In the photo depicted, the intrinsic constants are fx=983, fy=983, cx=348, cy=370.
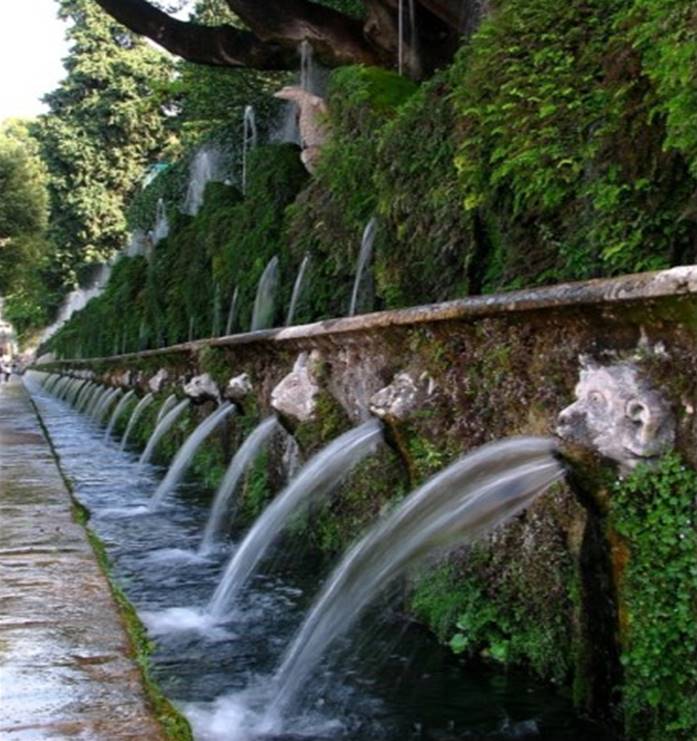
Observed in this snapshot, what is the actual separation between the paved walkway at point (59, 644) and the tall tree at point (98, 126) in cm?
3953

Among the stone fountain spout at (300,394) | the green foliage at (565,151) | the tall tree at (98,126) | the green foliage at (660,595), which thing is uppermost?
the tall tree at (98,126)

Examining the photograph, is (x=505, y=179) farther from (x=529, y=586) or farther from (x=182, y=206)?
(x=182, y=206)

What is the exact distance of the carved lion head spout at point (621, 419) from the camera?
2.49 metres

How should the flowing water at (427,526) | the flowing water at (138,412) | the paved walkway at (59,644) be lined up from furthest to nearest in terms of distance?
the flowing water at (138,412) → the flowing water at (427,526) → the paved walkway at (59,644)

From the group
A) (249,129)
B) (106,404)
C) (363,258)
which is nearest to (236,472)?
(363,258)

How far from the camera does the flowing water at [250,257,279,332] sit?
10.1 m

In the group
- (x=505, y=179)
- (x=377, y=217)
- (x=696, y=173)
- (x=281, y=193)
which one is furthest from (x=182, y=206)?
(x=696, y=173)

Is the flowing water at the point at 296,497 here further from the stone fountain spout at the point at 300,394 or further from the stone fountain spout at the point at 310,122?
the stone fountain spout at the point at 310,122

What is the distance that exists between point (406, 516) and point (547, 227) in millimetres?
1911

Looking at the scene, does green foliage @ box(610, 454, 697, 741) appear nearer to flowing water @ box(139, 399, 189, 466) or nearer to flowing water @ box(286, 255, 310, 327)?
flowing water @ box(286, 255, 310, 327)

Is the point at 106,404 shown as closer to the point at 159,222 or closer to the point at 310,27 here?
the point at 310,27

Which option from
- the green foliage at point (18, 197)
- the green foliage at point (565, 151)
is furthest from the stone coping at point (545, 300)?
the green foliage at point (18, 197)

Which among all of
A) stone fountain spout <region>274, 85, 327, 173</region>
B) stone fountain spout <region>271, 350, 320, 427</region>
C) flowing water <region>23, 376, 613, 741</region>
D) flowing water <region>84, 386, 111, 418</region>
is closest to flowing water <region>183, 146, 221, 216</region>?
flowing water <region>84, 386, 111, 418</region>

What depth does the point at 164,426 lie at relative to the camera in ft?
31.0
